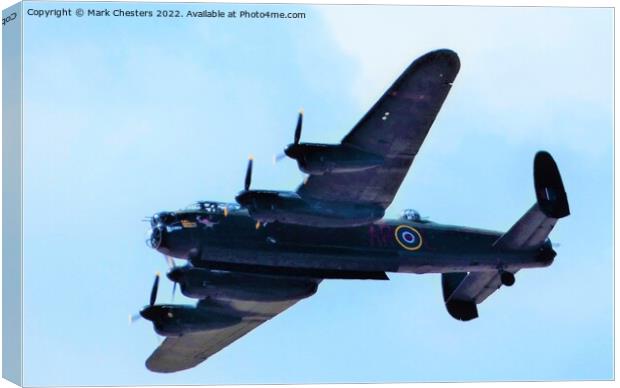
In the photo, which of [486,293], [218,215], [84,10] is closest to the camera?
[84,10]

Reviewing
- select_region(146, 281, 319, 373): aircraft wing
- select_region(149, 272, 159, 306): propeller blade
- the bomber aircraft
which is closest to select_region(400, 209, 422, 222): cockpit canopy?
the bomber aircraft

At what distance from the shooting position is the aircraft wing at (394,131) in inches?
1073

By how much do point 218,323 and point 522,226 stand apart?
8345 millimetres

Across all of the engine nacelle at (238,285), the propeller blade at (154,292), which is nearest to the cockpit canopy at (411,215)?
the engine nacelle at (238,285)

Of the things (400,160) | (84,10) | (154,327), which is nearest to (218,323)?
(154,327)

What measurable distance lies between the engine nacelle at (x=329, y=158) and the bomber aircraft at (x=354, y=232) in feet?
0.08

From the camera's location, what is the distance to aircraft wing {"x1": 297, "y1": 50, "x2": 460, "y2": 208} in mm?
27250

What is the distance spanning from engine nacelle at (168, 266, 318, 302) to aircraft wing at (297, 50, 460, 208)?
11.8ft

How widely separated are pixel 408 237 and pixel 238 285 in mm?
4286

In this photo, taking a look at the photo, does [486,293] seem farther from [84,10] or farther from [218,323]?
[84,10]

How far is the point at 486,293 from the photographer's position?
32.6m

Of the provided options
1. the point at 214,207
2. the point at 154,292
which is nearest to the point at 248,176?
the point at 214,207

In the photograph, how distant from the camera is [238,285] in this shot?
32000mm

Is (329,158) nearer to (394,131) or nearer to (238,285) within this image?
(394,131)
